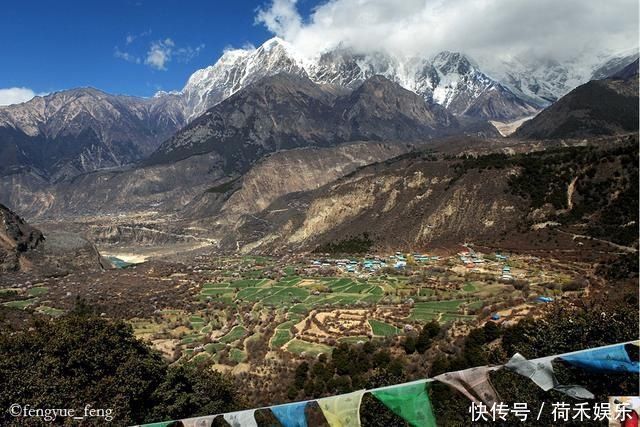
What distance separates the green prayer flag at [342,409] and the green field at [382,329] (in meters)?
25.7

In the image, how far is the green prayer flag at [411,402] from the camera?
10.2m

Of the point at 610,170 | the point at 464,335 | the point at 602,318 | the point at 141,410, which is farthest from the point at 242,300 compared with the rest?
the point at 610,170

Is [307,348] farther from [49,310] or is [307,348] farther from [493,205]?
[493,205]

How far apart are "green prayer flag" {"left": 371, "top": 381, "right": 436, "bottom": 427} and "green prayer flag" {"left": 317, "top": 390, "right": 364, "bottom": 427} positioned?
456 millimetres

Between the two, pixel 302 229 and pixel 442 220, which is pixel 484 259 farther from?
pixel 302 229

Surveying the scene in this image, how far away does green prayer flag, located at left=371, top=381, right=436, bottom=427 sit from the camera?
10.2m

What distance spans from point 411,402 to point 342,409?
4.78ft

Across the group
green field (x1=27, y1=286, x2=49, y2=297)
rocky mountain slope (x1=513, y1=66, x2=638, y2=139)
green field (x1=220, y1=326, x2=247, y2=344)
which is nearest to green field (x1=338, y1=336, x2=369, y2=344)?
green field (x1=220, y1=326, x2=247, y2=344)

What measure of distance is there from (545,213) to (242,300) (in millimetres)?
41056

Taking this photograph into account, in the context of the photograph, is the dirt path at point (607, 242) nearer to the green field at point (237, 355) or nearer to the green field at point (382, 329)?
the green field at point (382, 329)

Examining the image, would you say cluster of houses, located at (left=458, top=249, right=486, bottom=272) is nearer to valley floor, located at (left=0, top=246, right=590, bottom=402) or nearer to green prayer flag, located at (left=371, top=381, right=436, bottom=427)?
valley floor, located at (left=0, top=246, right=590, bottom=402)

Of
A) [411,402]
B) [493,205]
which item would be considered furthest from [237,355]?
[493,205]

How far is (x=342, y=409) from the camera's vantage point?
1041 cm

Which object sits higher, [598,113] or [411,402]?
[598,113]
